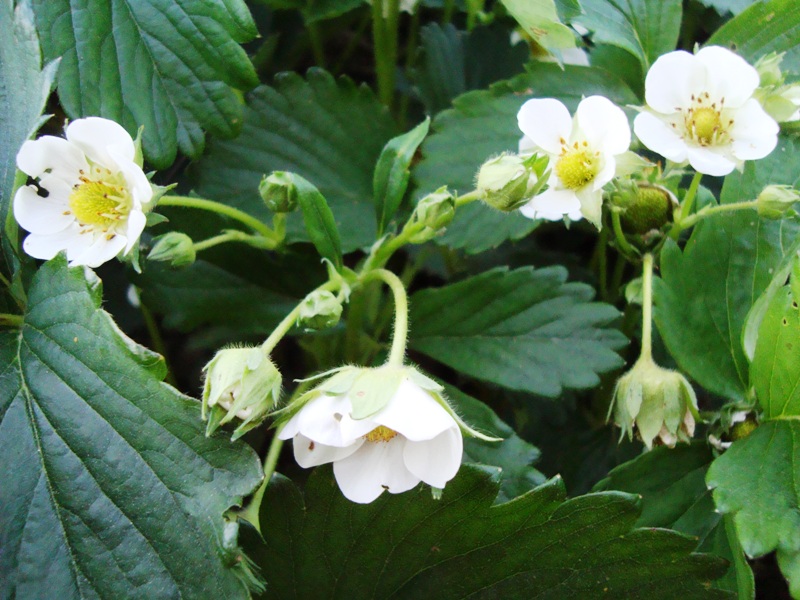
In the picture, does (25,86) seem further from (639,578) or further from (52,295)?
(639,578)

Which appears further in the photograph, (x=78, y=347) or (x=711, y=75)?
(x=711, y=75)

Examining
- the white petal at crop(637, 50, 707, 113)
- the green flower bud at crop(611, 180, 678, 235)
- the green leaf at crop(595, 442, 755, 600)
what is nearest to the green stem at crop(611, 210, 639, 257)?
the green flower bud at crop(611, 180, 678, 235)

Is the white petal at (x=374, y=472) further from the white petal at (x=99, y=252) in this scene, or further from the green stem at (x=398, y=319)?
the white petal at (x=99, y=252)

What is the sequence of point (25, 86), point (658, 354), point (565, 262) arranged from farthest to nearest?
1. point (565, 262)
2. point (658, 354)
3. point (25, 86)

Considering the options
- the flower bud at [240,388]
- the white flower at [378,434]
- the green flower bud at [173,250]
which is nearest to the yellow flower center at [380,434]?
the white flower at [378,434]

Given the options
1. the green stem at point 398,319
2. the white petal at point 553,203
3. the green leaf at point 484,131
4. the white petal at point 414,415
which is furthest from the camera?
the green leaf at point 484,131

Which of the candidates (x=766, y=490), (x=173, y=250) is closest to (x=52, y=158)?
(x=173, y=250)

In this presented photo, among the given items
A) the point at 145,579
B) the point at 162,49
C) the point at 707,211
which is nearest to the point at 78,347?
the point at 145,579
